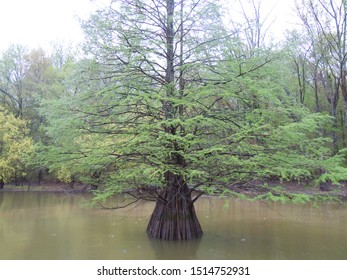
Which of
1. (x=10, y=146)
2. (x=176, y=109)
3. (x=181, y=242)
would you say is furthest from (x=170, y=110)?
(x=10, y=146)

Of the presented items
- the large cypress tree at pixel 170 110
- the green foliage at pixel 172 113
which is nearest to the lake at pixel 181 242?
the large cypress tree at pixel 170 110

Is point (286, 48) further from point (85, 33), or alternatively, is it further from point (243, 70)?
point (85, 33)

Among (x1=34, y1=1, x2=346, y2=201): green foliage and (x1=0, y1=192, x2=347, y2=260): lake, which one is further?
(x1=34, y1=1, x2=346, y2=201): green foliage

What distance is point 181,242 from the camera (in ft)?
23.8

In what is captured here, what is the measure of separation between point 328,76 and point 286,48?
53.1 feet

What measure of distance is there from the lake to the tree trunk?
9.1 inches

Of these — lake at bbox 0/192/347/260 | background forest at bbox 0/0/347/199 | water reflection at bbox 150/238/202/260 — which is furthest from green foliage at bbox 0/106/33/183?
water reflection at bbox 150/238/202/260

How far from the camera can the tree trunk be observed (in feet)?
24.5

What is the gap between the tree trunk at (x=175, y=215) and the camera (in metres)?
7.47

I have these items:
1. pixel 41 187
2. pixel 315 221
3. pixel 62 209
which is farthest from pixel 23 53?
pixel 315 221

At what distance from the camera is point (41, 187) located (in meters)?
23.0

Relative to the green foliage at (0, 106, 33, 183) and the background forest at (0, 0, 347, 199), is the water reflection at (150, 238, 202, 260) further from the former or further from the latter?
the green foliage at (0, 106, 33, 183)

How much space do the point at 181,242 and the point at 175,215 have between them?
618 millimetres

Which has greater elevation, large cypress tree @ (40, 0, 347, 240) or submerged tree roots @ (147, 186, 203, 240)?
large cypress tree @ (40, 0, 347, 240)
